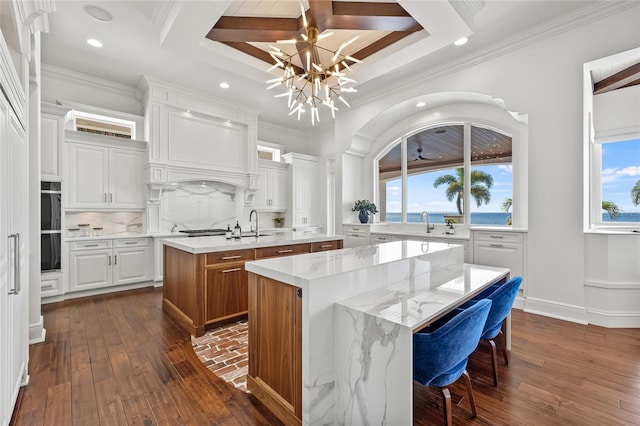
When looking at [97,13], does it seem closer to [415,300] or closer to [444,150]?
[415,300]

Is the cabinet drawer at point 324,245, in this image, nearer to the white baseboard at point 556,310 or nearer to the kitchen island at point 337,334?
the kitchen island at point 337,334

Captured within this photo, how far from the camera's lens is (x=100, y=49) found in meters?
3.93

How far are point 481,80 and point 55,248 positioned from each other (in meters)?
6.33

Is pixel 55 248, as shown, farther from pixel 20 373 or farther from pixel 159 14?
pixel 159 14

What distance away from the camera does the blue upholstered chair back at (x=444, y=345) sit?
4.70 ft

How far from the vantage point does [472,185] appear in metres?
4.94

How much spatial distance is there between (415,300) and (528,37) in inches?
150

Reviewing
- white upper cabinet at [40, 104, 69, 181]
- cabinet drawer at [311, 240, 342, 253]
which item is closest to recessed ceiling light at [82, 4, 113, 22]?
white upper cabinet at [40, 104, 69, 181]

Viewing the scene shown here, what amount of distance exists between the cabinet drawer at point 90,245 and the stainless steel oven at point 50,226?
0.20 meters

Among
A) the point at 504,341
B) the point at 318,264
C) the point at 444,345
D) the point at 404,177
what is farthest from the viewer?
the point at 404,177

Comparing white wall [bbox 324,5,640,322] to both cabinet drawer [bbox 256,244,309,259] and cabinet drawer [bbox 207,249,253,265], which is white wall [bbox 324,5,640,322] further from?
cabinet drawer [bbox 207,249,253,265]

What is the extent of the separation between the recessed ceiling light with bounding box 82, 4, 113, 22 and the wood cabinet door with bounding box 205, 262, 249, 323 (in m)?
3.05

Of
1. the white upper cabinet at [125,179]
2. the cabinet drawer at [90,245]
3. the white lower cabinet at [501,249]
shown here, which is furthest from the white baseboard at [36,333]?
the white lower cabinet at [501,249]

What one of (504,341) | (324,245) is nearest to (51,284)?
(324,245)
